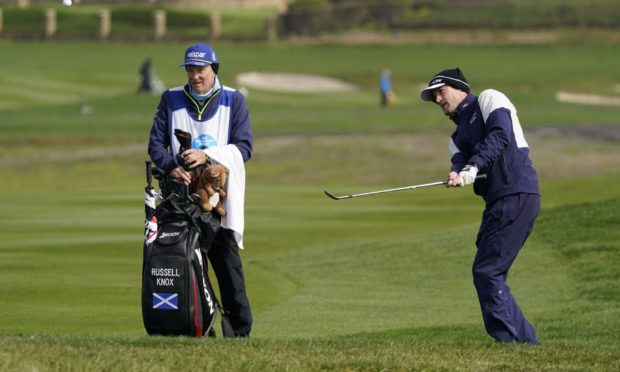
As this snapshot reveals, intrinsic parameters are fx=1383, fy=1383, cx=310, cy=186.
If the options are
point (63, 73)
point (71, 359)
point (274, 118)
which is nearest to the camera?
point (71, 359)

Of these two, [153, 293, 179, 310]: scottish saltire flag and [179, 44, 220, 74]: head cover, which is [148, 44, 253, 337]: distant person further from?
[153, 293, 179, 310]: scottish saltire flag

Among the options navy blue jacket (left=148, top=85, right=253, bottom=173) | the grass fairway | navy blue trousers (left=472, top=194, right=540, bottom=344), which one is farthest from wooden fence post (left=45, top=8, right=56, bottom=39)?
navy blue trousers (left=472, top=194, right=540, bottom=344)

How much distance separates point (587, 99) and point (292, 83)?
13257mm

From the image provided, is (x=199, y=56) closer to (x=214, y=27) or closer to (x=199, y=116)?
(x=199, y=116)

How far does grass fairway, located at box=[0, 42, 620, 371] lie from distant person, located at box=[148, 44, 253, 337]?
588 millimetres

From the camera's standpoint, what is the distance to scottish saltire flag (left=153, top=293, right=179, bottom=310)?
9328 mm

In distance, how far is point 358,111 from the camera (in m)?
51.2

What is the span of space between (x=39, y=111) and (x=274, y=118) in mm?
8798

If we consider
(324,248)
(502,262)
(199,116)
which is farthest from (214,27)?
(502,262)

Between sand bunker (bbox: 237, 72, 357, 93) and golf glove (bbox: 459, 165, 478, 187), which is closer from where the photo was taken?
golf glove (bbox: 459, 165, 478, 187)

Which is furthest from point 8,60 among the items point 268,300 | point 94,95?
point 268,300

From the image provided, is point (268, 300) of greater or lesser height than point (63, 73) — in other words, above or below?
above

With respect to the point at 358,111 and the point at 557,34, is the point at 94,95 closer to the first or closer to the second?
the point at 358,111

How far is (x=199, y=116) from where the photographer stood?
32.8ft
